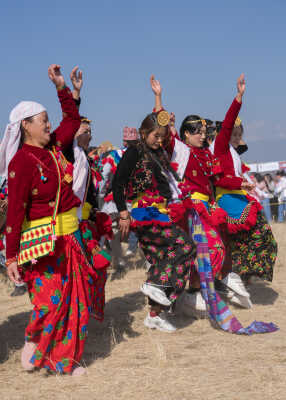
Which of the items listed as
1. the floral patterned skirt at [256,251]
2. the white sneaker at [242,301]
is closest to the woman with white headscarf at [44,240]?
the white sneaker at [242,301]

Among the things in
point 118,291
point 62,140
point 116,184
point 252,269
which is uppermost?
point 62,140

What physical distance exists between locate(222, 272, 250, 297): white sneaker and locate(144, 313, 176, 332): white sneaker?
819 mm

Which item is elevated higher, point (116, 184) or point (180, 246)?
point (116, 184)

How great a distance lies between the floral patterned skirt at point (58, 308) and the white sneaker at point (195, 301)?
153 cm

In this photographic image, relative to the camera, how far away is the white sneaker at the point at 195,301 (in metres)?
4.93

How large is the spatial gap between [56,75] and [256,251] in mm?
2782

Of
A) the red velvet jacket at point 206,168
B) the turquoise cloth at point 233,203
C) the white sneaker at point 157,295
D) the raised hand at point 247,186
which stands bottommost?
the white sneaker at point 157,295

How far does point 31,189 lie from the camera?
11.5ft

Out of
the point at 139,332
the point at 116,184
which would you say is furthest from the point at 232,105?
the point at 139,332

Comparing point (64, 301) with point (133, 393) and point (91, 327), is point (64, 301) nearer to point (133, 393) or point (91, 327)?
point (133, 393)

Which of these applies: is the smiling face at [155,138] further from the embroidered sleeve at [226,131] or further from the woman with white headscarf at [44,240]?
the woman with white headscarf at [44,240]

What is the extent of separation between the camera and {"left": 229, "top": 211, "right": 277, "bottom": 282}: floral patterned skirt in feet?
17.1

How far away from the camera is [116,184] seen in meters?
4.44

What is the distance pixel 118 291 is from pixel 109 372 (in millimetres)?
2853
